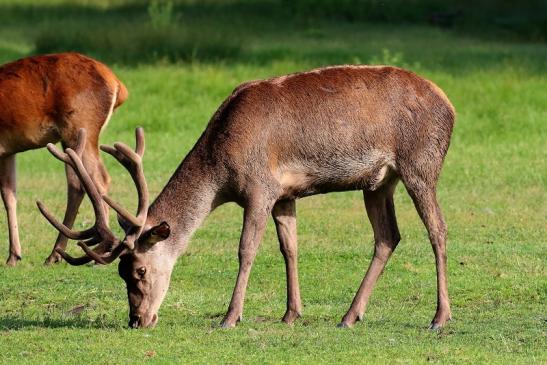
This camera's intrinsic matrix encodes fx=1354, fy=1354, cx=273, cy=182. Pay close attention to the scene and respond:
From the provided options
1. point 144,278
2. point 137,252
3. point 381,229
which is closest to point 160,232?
point 137,252

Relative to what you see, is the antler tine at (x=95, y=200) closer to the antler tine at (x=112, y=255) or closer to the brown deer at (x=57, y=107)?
the antler tine at (x=112, y=255)

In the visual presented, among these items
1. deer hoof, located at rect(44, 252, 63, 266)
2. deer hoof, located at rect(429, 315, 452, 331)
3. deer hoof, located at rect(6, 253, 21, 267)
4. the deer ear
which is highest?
the deer ear

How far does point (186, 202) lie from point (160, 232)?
1.27ft

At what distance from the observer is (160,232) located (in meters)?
8.71

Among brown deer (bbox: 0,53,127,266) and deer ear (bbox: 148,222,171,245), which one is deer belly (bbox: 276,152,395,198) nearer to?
deer ear (bbox: 148,222,171,245)

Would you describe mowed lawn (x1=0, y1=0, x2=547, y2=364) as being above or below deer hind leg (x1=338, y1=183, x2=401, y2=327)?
below

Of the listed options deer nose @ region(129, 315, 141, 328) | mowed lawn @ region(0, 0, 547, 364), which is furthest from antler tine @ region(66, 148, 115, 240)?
mowed lawn @ region(0, 0, 547, 364)

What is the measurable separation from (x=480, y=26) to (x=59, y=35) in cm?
960

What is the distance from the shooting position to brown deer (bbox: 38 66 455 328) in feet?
29.1

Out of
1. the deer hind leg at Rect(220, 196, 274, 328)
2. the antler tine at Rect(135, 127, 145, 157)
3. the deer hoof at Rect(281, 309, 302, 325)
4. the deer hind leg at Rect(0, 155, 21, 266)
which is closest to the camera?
the deer hind leg at Rect(220, 196, 274, 328)

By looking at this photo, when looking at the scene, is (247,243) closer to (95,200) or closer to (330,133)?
(330,133)

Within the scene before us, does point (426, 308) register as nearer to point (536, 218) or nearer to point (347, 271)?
point (347, 271)

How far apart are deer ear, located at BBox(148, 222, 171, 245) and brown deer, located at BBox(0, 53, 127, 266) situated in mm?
3085

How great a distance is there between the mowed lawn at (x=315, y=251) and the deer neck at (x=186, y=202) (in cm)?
64
